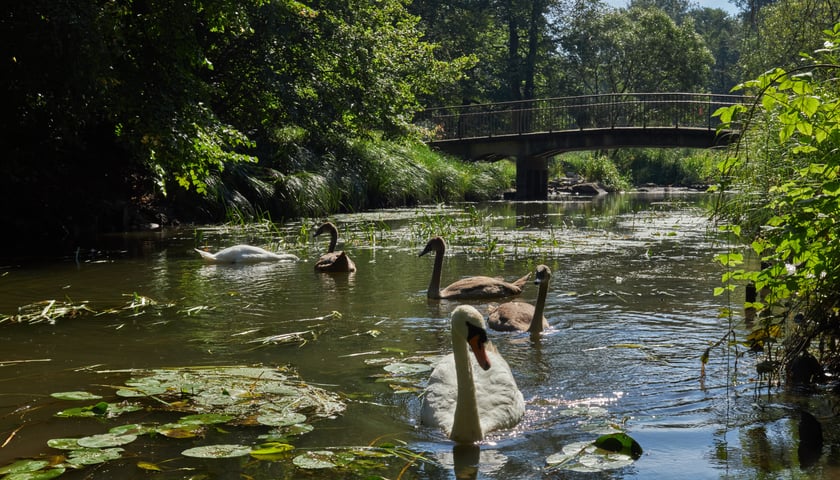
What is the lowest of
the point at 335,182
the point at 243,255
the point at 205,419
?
the point at 205,419

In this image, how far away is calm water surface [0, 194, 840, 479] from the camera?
4852 millimetres

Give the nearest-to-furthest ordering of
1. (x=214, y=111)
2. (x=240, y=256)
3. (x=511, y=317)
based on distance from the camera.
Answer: (x=511, y=317), (x=240, y=256), (x=214, y=111)

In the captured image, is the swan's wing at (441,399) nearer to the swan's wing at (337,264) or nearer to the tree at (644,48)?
the swan's wing at (337,264)

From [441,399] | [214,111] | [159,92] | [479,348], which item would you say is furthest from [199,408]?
[214,111]

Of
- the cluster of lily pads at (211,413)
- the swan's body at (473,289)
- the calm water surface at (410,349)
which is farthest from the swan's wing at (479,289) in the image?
the cluster of lily pads at (211,413)

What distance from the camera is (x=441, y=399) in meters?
5.54

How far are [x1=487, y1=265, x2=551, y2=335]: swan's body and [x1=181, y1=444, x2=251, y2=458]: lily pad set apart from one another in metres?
3.92

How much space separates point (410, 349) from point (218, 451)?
302 centimetres

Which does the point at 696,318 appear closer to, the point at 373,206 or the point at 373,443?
the point at 373,443

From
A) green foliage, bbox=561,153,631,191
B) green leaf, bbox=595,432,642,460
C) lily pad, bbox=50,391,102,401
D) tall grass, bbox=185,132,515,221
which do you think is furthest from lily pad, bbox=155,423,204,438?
green foliage, bbox=561,153,631,191

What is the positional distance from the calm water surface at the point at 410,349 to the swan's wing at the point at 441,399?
0.11 meters

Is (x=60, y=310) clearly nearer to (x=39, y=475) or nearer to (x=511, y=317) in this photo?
(x=511, y=317)

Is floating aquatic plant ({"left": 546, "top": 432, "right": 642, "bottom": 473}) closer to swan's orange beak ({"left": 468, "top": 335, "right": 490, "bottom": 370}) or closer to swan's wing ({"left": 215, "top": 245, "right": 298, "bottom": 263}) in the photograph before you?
swan's orange beak ({"left": 468, "top": 335, "right": 490, "bottom": 370})


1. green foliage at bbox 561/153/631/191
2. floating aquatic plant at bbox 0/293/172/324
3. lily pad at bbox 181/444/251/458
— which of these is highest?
green foliage at bbox 561/153/631/191
